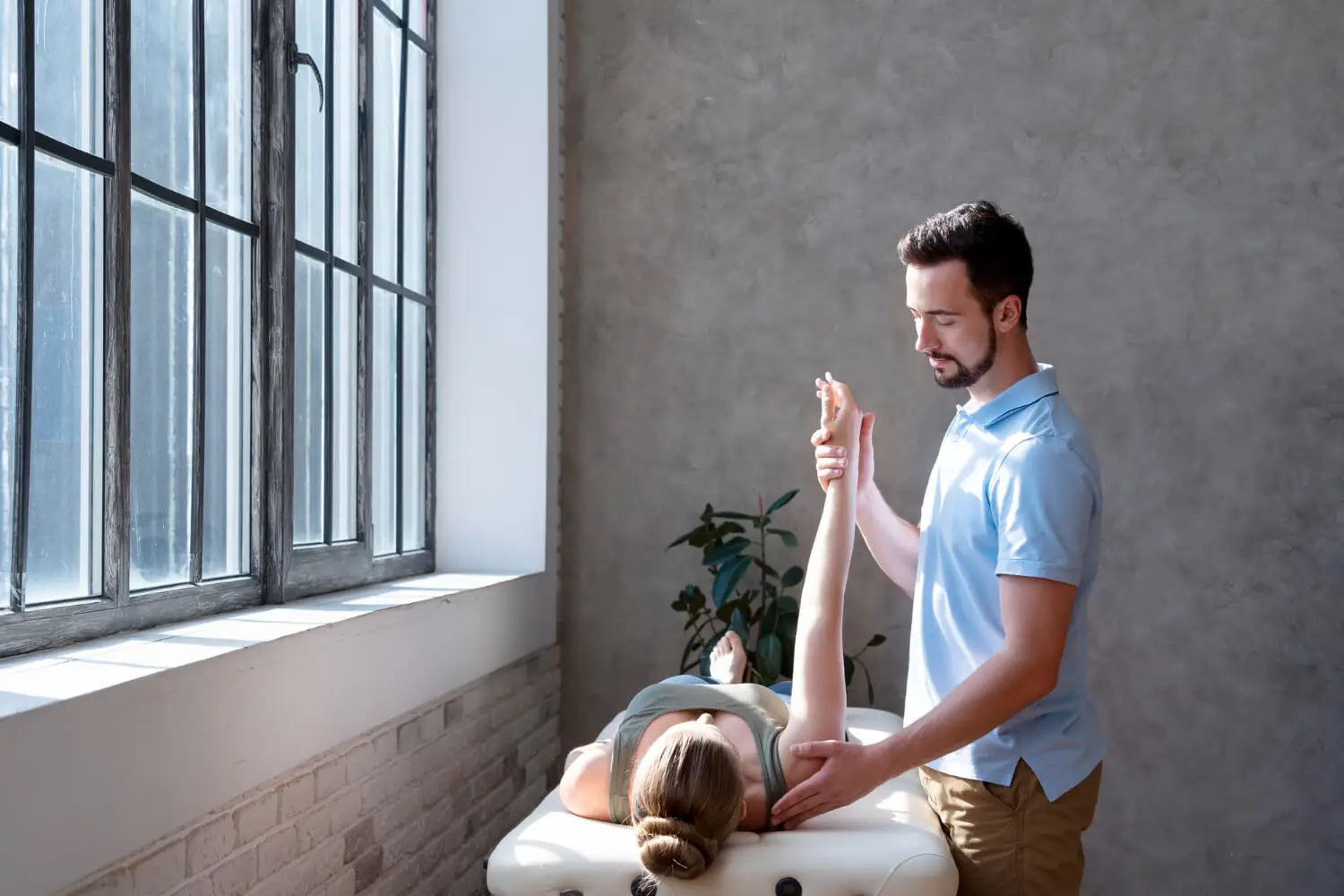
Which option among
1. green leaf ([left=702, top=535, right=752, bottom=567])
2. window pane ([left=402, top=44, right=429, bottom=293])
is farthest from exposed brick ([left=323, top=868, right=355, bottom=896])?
window pane ([left=402, top=44, right=429, bottom=293])

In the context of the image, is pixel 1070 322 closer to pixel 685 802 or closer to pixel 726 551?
pixel 726 551

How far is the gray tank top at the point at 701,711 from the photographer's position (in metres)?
2.03

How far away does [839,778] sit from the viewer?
1690 mm

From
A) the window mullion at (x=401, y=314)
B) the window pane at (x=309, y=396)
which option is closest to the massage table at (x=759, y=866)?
the window pane at (x=309, y=396)

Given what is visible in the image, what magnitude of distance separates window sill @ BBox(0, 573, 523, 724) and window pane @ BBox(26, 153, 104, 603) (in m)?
0.14

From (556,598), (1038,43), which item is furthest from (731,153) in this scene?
(556,598)

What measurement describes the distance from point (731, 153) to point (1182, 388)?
154 centimetres

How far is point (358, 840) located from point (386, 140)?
1878mm

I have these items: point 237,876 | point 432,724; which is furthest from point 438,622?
point 237,876

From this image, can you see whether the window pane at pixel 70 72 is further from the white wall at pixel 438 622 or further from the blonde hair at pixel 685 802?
the blonde hair at pixel 685 802

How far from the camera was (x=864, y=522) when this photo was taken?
7.17 ft

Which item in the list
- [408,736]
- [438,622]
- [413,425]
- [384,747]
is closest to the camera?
[384,747]

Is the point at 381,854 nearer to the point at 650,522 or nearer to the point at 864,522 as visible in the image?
the point at 864,522

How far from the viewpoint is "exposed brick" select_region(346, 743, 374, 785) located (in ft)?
7.58
